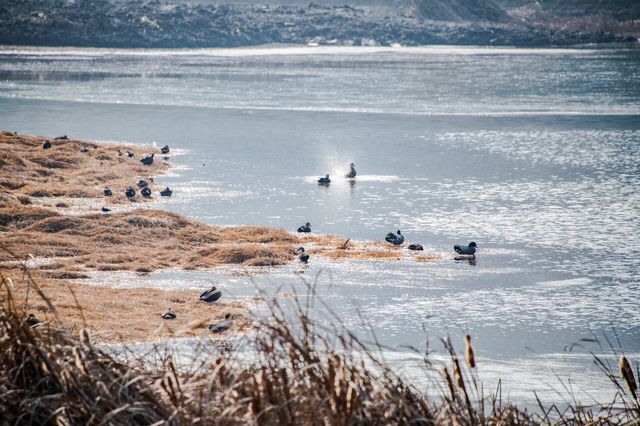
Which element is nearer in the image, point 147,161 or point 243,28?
point 147,161

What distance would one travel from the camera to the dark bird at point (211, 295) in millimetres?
13625

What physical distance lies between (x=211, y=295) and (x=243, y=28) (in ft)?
379

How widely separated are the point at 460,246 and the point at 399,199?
6.82 metres

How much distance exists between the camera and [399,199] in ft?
78.4

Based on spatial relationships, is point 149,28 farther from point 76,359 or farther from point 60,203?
point 76,359

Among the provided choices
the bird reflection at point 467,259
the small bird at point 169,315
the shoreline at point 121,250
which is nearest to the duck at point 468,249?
the bird reflection at point 467,259

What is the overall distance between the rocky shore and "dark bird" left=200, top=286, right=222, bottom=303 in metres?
99.5

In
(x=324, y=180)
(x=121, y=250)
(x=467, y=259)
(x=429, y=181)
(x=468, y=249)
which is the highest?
(x=468, y=249)

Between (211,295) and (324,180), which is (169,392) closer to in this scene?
(211,295)

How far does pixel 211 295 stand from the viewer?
44.9 feet

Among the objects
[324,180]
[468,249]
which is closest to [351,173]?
[324,180]

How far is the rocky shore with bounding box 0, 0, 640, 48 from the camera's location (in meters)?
111

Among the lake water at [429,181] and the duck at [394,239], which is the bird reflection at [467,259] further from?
the duck at [394,239]

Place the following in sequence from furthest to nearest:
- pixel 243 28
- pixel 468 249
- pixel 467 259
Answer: pixel 243 28
pixel 468 249
pixel 467 259
